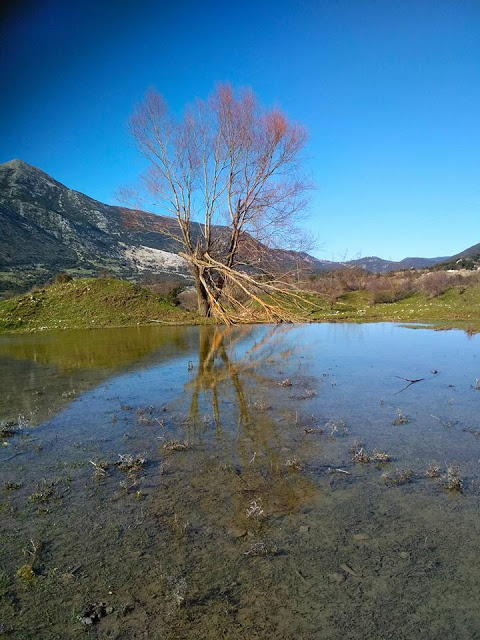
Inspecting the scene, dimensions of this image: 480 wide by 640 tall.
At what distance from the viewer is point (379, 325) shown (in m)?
19.6

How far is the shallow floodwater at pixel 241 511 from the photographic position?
8.53 feet

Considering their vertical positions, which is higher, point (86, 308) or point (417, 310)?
point (86, 308)

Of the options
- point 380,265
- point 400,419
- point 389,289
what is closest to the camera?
point 400,419

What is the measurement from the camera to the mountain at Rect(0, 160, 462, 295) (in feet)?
345

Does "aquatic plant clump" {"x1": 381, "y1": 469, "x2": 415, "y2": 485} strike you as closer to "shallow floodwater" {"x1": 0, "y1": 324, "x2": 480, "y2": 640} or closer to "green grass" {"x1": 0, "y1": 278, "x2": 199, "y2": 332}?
"shallow floodwater" {"x1": 0, "y1": 324, "x2": 480, "y2": 640}

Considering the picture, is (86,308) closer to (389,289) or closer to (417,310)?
(417,310)

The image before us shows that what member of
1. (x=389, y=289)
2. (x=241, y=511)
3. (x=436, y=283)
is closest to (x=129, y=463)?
(x=241, y=511)

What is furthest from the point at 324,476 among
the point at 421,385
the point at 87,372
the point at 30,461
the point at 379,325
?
the point at 379,325

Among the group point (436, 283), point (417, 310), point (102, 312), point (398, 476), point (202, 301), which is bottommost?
point (398, 476)

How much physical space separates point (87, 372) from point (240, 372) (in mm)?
3563

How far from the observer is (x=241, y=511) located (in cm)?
373

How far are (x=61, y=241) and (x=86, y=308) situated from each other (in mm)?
138807

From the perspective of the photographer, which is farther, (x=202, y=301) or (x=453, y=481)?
(x=202, y=301)

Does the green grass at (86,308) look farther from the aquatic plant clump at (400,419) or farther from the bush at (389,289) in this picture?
the bush at (389,289)
